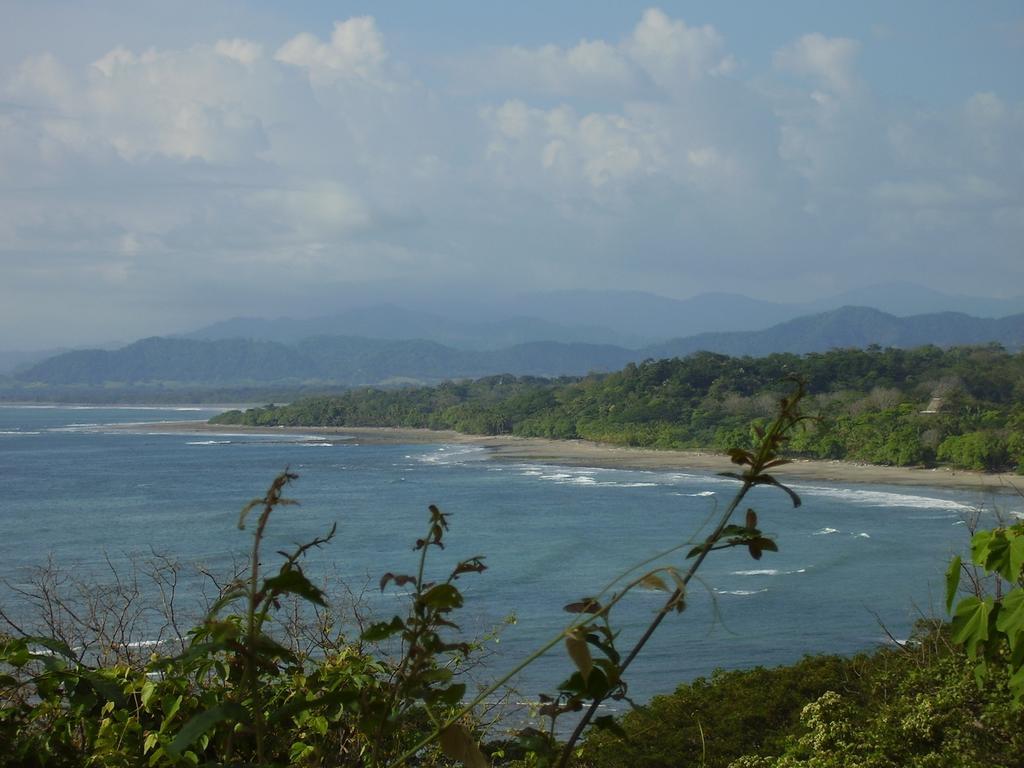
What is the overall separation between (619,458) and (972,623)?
48.4 m

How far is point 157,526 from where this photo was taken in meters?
29.2

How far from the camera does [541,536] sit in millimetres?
27266

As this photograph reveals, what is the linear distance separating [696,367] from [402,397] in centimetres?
2807

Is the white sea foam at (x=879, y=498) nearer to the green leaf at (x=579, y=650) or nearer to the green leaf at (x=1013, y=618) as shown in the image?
the green leaf at (x=1013, y=618)

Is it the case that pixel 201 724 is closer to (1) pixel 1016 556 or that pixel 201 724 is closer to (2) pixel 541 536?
(1) pixel 1016 556

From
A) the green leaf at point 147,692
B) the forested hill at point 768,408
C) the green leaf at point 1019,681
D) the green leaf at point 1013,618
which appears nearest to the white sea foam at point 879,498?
the forested hill at point 768,408

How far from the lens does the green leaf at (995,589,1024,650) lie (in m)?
2.72

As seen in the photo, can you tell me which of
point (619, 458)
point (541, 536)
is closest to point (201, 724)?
point (541, 536)

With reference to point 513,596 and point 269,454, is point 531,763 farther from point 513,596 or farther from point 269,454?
point 269,454

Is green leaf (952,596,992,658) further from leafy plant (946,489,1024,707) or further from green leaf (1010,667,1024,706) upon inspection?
green leaf (1010,667,1024,706)

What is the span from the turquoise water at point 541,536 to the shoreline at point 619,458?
213 centimetres

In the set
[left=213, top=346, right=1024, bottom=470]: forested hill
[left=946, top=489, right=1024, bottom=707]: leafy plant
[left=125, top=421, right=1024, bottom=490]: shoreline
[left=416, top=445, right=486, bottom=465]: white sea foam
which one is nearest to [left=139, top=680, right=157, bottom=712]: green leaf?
[left=946, top=489, right=1024, bottom=707]: leafy plant

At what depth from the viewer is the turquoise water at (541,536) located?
16219 mm

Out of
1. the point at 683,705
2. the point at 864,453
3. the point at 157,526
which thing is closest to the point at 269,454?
the point at 157,526
